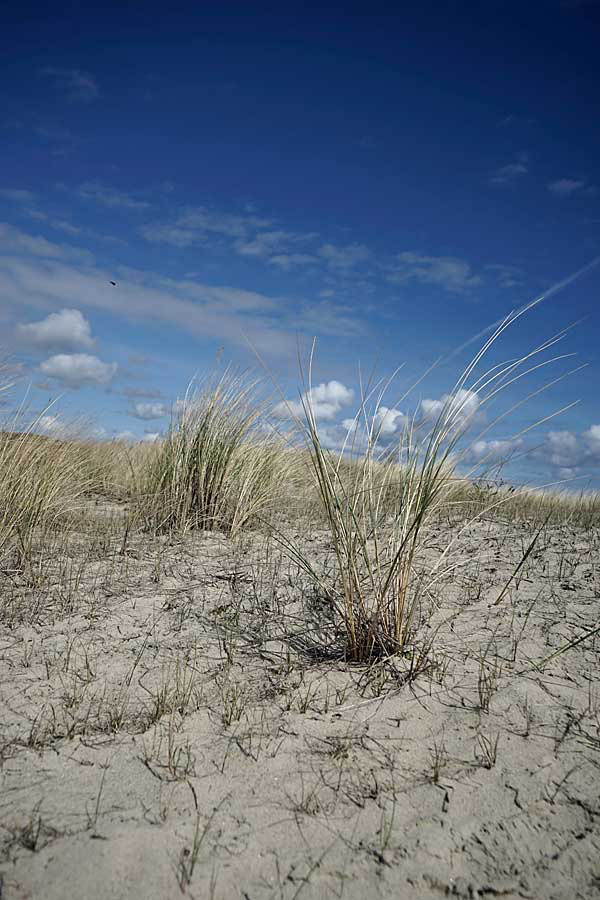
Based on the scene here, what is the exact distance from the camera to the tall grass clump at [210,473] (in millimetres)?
4562

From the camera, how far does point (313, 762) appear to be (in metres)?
1.80

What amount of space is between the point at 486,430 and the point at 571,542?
217 centimetres

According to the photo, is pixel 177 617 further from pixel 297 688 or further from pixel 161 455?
pixel 161 455

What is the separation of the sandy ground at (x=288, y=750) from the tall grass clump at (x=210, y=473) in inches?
55.3

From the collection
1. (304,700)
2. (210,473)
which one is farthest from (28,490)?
(304,700)

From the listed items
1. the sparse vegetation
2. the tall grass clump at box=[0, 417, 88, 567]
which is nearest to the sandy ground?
the sparse vegetation

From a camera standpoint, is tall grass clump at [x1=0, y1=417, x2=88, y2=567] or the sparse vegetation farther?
tall grass clump at [x1=0, y1=417, x2=88, y2=567]

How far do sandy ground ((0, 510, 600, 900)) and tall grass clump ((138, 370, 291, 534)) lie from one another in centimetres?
140

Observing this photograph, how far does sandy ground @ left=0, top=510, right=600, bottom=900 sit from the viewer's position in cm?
141

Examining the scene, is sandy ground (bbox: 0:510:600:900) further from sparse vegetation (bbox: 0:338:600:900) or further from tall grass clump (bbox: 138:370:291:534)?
tall grass clump (bbox: 138:370:291:534)

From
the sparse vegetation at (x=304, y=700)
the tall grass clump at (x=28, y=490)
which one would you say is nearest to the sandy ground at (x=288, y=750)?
the sparse vegetation at (x=304, y=700)

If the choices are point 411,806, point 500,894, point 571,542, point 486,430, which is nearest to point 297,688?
point 411,806

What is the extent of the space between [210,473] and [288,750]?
10.2ft

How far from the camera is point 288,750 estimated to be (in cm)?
185
